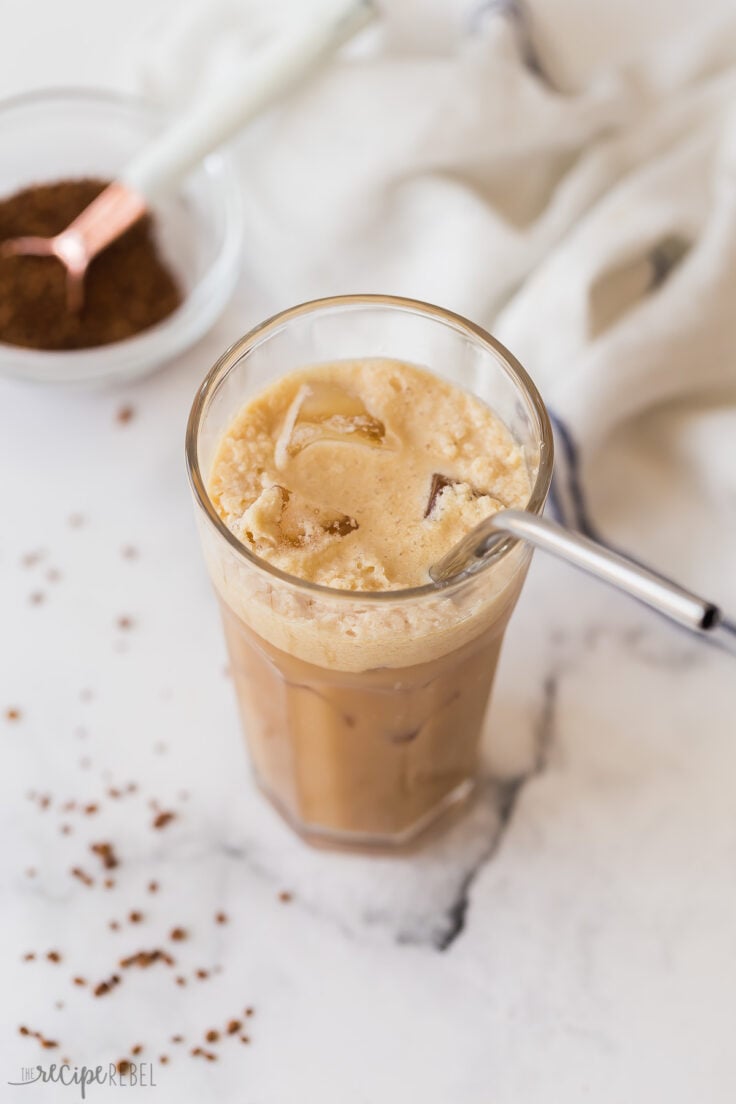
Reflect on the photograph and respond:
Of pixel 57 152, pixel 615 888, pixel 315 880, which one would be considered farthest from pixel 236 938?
pixel 57 152

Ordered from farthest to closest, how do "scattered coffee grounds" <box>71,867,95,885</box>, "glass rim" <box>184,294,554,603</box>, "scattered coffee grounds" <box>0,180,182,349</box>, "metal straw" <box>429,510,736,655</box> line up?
"scattered coffee grounds" <box>0,180,182,349</box> → "scattered coffee grounds" <box>71,867,95,885</box> → "glass rim" <box>184,294,554,603</box> → "metal straw" <box>429,510,736,655</box>

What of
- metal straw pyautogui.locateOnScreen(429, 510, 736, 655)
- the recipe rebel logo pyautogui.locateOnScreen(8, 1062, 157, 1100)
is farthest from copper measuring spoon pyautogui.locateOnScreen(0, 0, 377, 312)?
the recipe rebel logo pyautogui.locateOnScreen(8, 1062, 157, 1100)

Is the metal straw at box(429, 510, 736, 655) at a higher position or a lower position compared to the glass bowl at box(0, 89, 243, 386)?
higher

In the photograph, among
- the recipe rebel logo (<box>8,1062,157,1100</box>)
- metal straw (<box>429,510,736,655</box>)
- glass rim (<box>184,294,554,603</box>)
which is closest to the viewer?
metal straw (<box>429,510,736,655</box>)

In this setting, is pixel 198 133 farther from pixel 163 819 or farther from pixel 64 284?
pixel 163 819

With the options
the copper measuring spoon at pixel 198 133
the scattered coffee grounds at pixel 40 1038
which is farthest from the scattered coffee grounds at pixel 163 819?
the copper measuring spoon at pixel 198 133

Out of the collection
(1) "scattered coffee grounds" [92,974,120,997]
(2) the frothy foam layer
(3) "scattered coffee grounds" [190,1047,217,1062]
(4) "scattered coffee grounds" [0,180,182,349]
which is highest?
(2) the frothy foam layer

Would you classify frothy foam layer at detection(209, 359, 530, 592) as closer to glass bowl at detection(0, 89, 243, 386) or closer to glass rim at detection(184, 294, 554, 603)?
glass rim at detection(184, 294, 554, 603)
